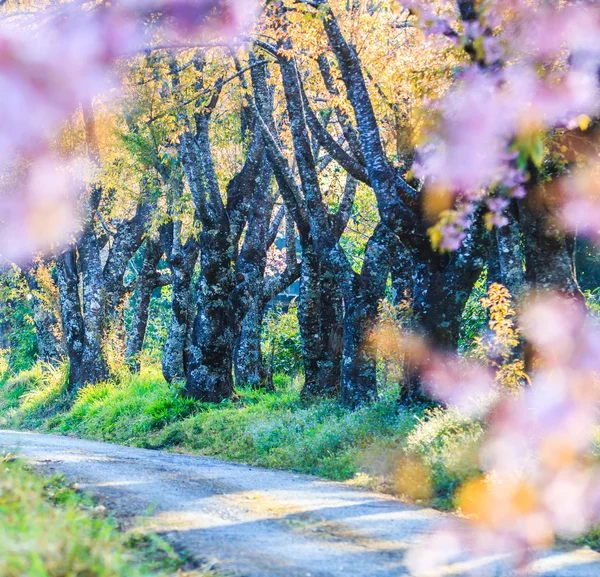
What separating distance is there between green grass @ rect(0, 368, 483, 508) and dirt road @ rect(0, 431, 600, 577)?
0.76 metres

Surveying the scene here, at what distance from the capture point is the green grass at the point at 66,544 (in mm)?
5012

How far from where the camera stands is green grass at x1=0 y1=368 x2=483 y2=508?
10.5 m

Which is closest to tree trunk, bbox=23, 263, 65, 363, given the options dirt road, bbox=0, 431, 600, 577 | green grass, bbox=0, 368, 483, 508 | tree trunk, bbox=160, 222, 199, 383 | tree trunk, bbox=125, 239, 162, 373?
tree trunk, bbox=125, 239, 162, 373

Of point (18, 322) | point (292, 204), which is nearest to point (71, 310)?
point (292, 204)

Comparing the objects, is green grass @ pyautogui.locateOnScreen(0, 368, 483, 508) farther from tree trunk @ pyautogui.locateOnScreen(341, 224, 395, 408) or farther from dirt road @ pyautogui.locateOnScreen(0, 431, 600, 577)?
dirt road @ pyautogui.locateOnScreen(0, 431, 600, 577)

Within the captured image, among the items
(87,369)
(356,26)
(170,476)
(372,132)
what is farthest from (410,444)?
(87,369)

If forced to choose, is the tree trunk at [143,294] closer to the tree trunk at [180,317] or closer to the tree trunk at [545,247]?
the tree trunk at [180,317]

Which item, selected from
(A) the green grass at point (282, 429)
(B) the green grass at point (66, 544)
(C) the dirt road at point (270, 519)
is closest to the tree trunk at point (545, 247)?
(A) the green grass at point (282, 429)

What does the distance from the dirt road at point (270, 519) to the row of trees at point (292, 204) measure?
3.69 m

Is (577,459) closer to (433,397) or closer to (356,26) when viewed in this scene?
(433,397)

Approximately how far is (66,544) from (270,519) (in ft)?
9.27

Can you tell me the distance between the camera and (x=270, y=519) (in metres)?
7.83

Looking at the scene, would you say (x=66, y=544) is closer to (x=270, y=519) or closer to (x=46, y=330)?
(x=270, y=519)

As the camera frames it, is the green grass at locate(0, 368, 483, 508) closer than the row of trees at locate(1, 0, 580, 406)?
Yes
